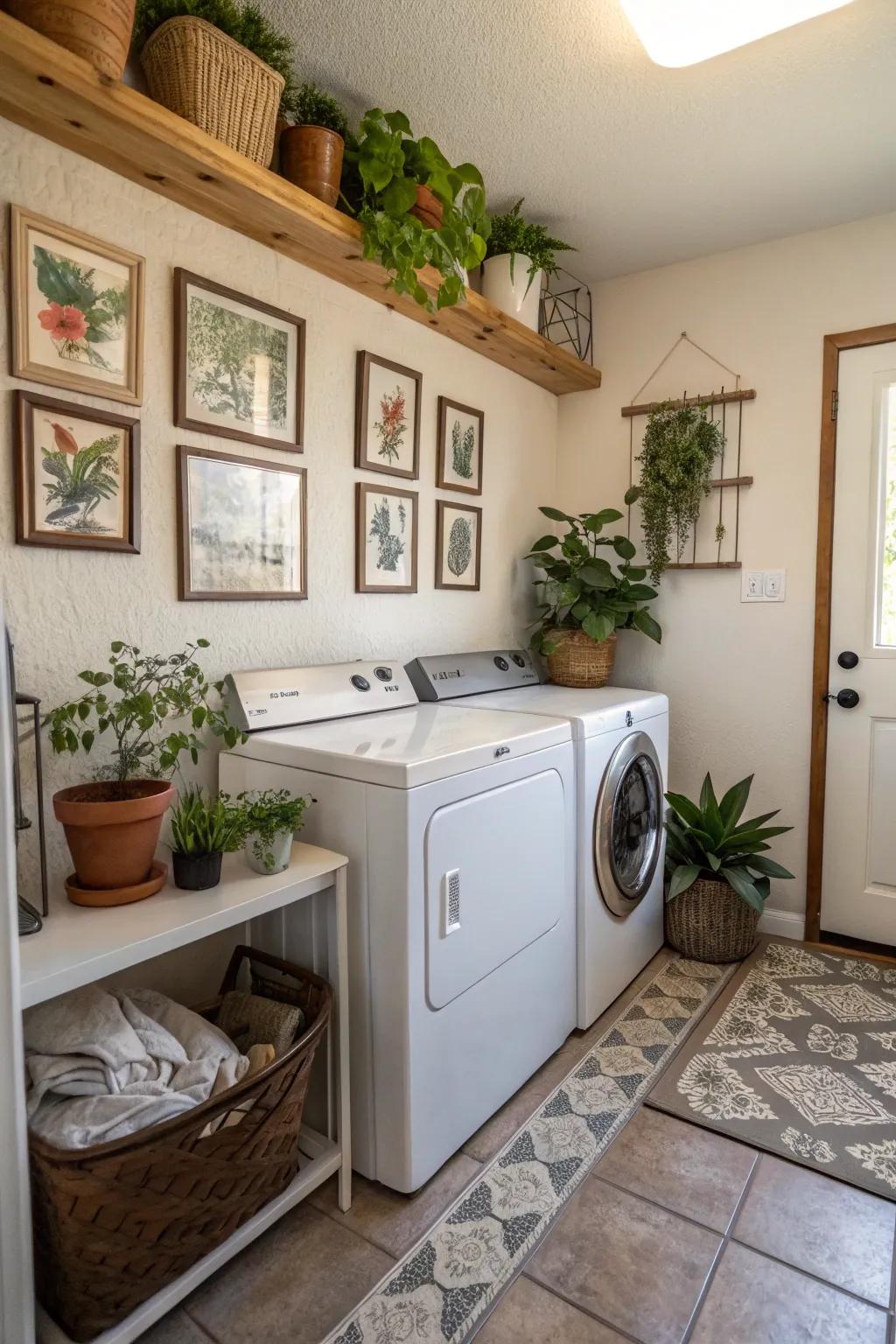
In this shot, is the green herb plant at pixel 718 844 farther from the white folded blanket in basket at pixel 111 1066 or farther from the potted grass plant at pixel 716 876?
the white folded blanket in basket at pixel 111 1066

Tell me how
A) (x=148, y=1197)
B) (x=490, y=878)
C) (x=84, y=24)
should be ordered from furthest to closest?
(x=490, y=878), (x=84, y=24), (x=148, y=1197)

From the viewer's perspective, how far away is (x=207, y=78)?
1.45 meters

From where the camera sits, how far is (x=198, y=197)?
5.24 ft

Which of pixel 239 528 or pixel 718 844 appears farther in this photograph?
pixel 718 844

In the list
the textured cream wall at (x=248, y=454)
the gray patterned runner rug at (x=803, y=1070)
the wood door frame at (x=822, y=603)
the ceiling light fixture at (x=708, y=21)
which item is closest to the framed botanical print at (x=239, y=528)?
the textured cream wall at (x=248, y=454)

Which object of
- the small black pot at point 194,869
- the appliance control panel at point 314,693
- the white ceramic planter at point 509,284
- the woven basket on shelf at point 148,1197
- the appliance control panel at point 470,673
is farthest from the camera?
the white ceramic planter at point 509,284

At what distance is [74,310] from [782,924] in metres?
2.76

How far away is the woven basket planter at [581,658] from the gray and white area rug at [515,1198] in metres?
1.08

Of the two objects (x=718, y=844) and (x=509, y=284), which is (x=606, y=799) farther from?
(x=509, y=284)

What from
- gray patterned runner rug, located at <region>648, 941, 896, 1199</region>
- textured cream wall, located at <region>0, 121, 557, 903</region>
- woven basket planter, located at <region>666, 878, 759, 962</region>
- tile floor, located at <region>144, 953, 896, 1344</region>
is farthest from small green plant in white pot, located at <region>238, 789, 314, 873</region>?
woven basket planter, located at <region>666, 878, 759, 962</region>

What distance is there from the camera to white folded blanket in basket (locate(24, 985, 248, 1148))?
1.09m

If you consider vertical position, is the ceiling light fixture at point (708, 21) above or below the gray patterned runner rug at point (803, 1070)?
above

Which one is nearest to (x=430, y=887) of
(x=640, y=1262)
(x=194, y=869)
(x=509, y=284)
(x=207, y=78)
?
(x=194, y=869)

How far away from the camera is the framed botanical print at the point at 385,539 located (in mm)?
2146
